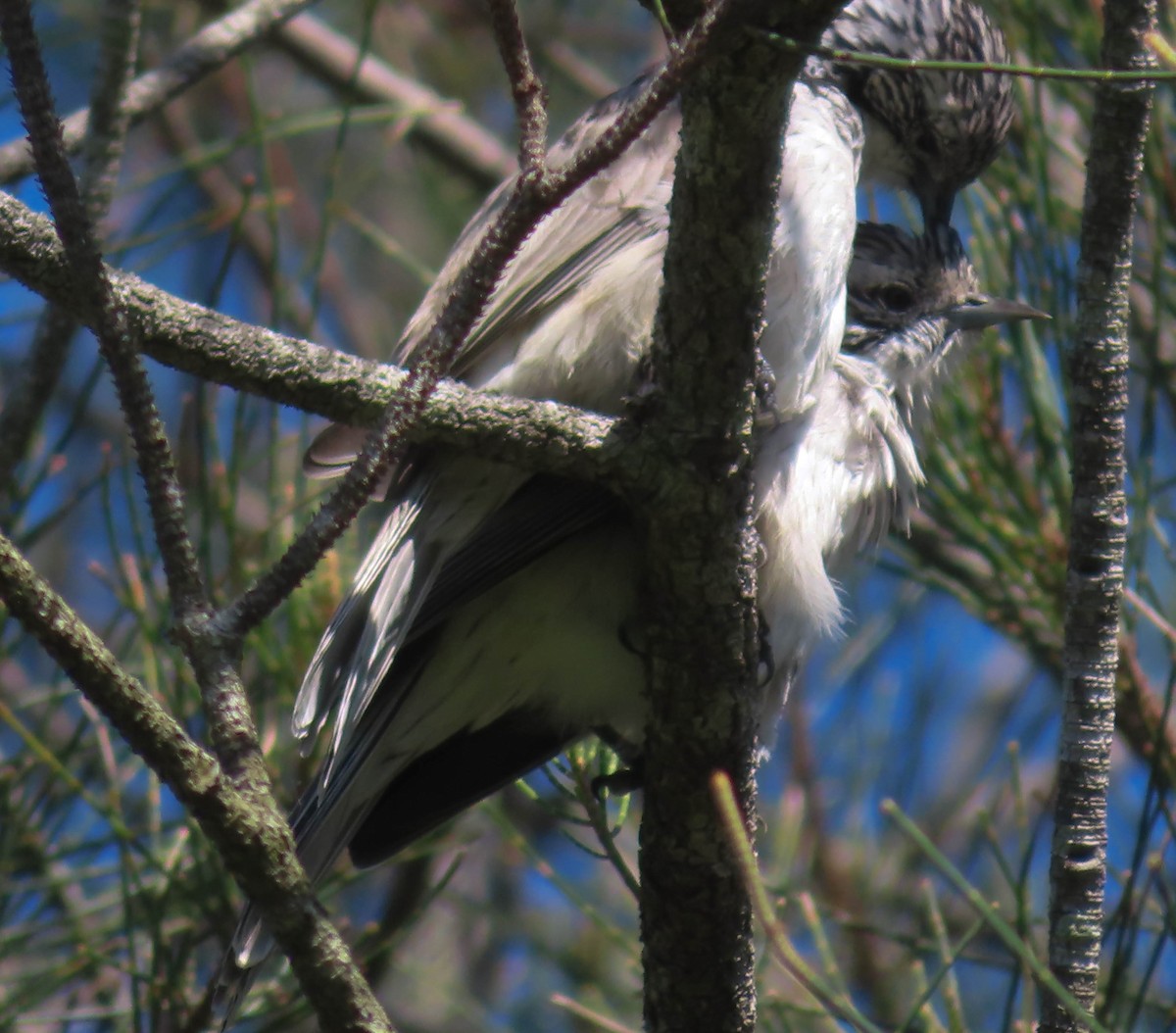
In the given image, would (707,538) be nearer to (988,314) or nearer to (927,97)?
(988,314)

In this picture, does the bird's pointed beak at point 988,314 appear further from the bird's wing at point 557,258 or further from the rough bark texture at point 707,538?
the rough bark texture at point 707,538

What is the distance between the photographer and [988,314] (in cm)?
280

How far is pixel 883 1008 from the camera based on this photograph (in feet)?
12.3

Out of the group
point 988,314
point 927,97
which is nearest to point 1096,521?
point 988,314

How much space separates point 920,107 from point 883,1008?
2.17 metres

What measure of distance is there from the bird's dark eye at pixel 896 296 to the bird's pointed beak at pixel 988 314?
0.26 feet

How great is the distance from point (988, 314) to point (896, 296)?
0.17 metres

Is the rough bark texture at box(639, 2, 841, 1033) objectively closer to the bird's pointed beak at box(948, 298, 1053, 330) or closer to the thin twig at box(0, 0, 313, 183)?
the bird's pointed beak at box(948, 298, 1053, 330)

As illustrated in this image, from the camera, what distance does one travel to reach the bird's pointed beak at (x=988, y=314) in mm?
2773

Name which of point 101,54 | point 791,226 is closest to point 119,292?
point 791,226

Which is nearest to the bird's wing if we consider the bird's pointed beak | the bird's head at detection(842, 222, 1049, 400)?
the bird's head at detection(842, 222, 1049, 400)

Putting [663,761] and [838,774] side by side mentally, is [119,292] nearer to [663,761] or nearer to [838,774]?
[663,761]

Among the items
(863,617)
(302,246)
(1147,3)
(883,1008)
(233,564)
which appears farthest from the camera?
(302,246)

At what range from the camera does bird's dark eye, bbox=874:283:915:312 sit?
2.83 m
